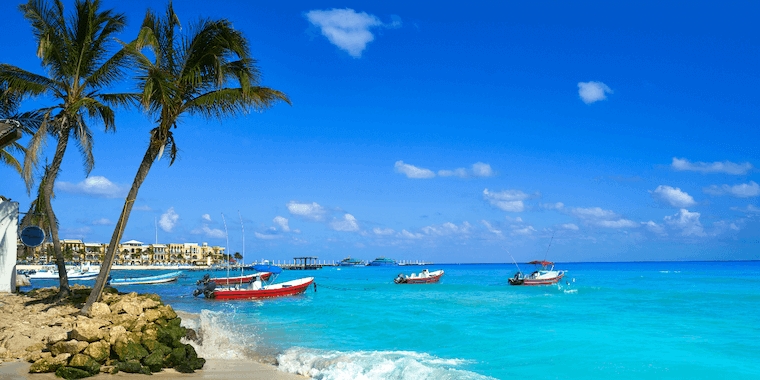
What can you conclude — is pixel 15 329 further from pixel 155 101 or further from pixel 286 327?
pixel 286 327

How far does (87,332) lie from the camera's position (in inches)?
323

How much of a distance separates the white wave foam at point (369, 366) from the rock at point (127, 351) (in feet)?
10.4

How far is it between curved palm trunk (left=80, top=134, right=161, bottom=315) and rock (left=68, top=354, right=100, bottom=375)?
231cm

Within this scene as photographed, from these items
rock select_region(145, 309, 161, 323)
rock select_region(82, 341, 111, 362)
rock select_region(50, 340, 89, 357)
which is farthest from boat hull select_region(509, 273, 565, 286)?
rock select_region(50, 340, 89, 357)

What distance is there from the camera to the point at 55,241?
11.0m

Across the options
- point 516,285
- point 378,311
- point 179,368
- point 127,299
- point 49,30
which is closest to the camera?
point 179,368

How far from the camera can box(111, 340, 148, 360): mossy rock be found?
819 centimetres

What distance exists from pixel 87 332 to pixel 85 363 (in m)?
0.73

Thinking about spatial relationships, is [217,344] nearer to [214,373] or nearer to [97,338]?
[214,373]

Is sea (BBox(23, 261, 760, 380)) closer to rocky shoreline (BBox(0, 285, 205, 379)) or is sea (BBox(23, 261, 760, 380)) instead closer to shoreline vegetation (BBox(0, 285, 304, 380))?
shoreline vegetation (BBox(0, 285, 304, 380))

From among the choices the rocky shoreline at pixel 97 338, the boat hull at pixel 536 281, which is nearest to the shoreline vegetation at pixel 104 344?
the rocky shoreline at pixel 97 338

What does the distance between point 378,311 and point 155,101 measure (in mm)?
18302

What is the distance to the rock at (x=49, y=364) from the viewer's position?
748cm

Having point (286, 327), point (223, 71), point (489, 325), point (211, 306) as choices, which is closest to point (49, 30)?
point (223, 71)
